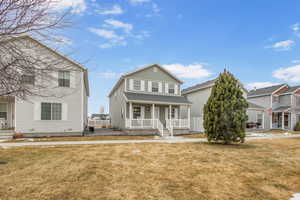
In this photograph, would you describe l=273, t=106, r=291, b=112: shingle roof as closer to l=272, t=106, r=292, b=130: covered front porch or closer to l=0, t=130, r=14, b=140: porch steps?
l=272, t=106, r=292, b=130: covered front porch

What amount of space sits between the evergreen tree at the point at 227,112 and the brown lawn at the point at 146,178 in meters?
3.10

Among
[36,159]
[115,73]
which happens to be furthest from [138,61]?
[36,159]

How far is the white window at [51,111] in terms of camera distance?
1278cm

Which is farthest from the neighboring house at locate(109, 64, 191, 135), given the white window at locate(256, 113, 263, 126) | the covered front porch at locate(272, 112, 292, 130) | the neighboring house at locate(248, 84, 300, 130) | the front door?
the covered front porch at locate(272, 112, 292, 130)

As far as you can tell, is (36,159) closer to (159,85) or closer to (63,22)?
(63,22)

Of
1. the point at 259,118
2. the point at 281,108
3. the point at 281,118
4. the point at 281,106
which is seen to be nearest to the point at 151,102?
the point at 259,118

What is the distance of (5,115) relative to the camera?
14164 mm

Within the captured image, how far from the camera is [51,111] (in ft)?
42.6

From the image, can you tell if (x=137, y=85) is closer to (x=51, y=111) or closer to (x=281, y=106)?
(x=51, y=111)

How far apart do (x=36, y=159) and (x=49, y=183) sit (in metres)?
2.76

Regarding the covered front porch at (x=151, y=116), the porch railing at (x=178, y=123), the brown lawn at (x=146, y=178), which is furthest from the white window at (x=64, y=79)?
the porch railing at (x=178, y=123)

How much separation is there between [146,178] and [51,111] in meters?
11.7

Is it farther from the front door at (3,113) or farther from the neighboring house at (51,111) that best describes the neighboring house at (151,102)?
the front door at (3,113)

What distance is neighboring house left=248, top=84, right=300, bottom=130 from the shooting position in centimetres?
2428
